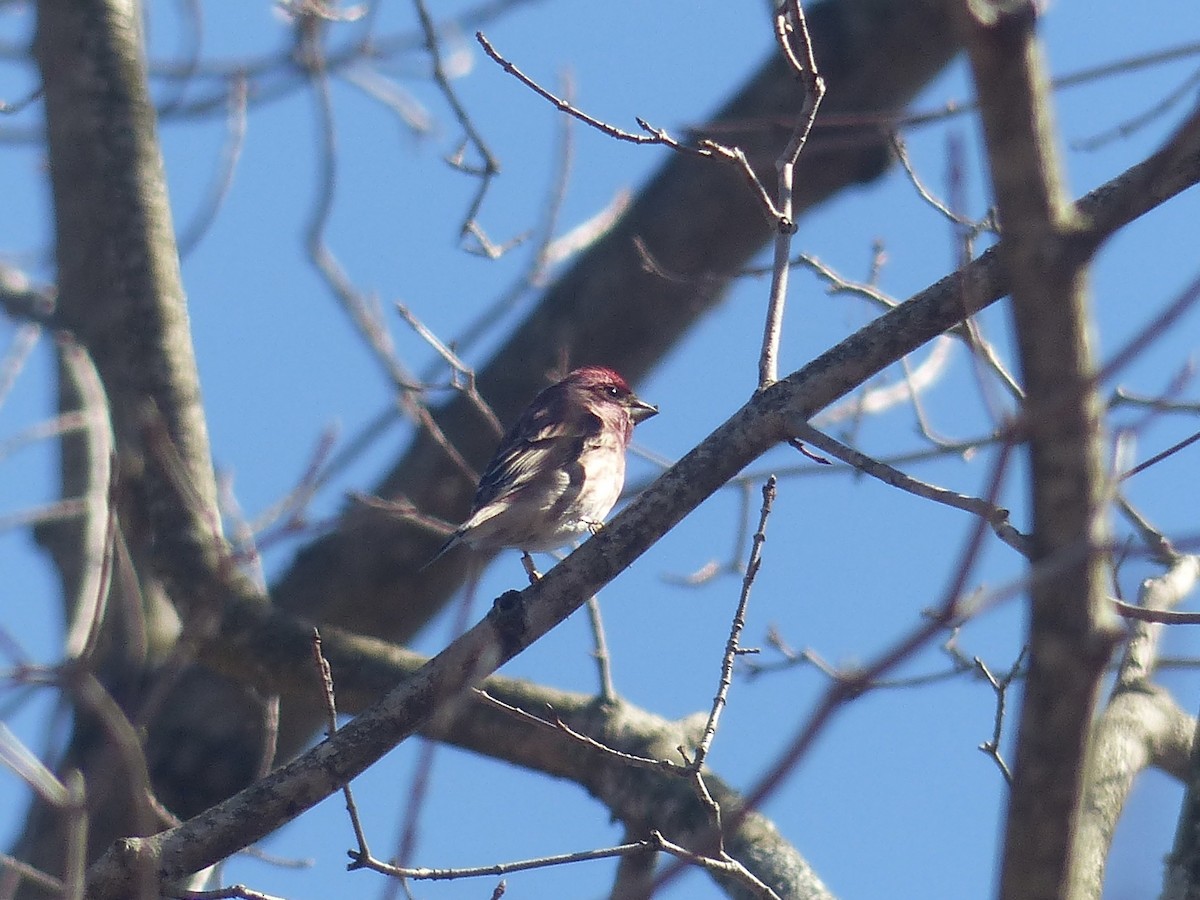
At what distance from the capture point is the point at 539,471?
20.0 ft

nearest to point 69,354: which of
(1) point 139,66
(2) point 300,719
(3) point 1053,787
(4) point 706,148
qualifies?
(1) point 139,66

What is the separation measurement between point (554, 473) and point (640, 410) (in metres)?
1.18

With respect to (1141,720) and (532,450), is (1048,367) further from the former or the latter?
(532,450)

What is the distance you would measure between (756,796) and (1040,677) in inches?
16.6

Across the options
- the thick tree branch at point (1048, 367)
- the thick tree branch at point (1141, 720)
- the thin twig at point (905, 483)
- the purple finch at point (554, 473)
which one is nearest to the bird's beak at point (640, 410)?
the purple finch at point (554, 473)

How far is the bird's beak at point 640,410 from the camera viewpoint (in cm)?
718

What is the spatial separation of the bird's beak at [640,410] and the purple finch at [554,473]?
21cm

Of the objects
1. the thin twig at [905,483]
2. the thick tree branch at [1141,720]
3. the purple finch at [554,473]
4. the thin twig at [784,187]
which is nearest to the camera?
the thin twig at [905,483]

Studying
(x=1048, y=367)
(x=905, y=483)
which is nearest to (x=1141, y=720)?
(x=905, y=483)

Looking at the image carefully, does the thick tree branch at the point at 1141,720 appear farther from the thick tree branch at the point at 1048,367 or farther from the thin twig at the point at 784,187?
the thick tree branch at the point at 1048,367

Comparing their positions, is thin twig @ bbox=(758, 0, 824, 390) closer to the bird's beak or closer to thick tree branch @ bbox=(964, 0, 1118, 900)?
thick tree branch @ bbox=(964, 0, 1118, 900)

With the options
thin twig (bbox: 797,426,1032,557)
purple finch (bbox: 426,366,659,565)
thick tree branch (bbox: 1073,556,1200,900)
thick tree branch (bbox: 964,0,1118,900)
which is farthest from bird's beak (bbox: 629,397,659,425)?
thick tree branch (bbox: 964,0,1118,900)

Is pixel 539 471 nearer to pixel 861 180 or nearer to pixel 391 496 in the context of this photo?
pixel 391 496

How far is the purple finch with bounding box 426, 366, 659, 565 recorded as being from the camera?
19.4 feet
